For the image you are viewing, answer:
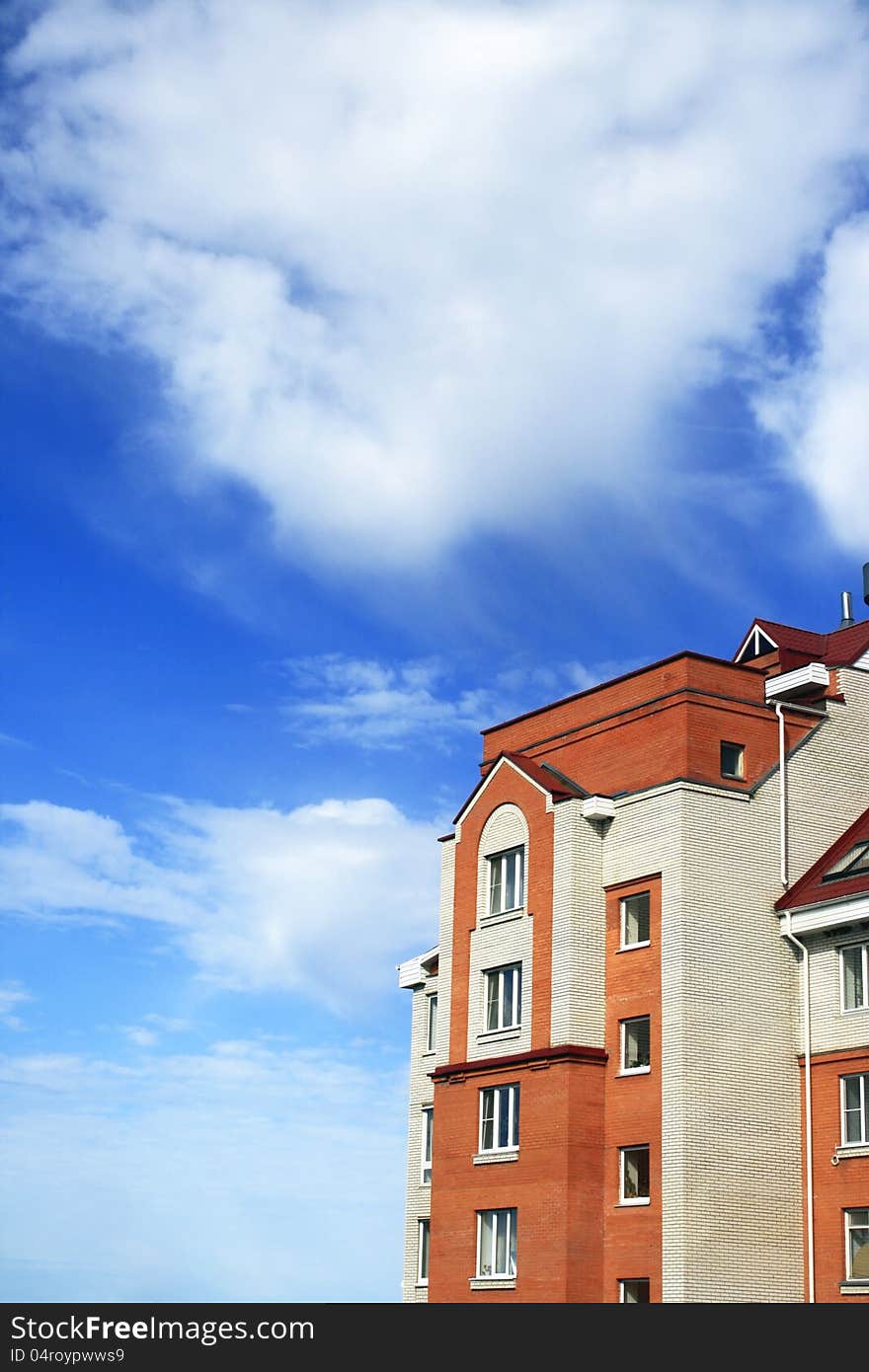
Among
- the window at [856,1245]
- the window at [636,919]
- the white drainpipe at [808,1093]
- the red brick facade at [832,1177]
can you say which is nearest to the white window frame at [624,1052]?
the window at [636,919]

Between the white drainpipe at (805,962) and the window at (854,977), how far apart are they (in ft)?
3.44

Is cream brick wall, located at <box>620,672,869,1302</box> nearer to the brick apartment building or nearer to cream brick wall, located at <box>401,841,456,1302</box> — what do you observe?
the brick apartment building

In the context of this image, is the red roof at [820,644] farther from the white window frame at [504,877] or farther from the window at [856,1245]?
the window at [856,1245]

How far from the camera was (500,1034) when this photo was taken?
39031mm

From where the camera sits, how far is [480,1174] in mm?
38031

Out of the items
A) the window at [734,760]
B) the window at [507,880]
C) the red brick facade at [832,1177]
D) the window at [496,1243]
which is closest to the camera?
the red brick facade at [832,1177]

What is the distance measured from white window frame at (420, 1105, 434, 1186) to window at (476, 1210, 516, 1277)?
8.29 meters

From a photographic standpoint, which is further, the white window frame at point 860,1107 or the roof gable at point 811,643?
the roof gable at point 811,643

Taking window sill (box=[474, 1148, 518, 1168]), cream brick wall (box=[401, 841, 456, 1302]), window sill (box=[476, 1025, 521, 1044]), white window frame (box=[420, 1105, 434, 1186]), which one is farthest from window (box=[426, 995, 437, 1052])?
window sill (box=[474, 1148, 518, 1168])

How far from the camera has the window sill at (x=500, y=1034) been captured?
38.7m

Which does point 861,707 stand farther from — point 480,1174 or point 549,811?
point 480,1174
